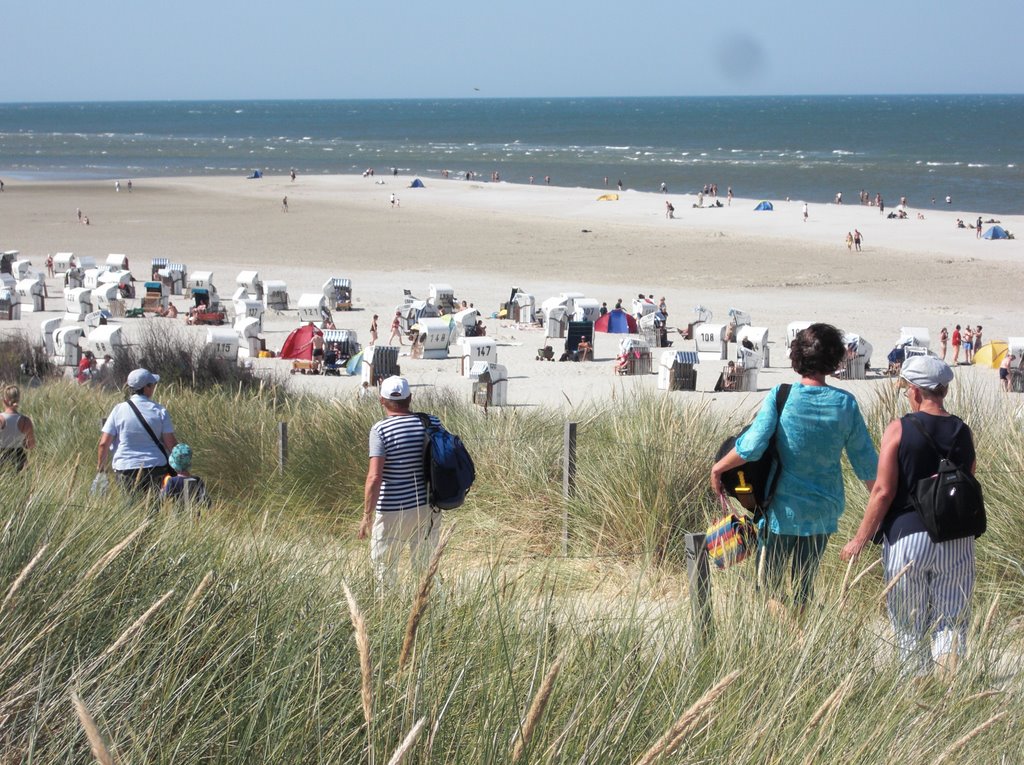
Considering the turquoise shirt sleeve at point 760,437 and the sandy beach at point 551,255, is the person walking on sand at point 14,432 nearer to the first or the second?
the turquoise shirt sleeve at point 760,437

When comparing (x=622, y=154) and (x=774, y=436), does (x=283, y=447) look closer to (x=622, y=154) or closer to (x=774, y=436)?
(x=774, y=436)

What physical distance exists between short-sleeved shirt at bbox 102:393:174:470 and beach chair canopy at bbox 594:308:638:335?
18.9 m

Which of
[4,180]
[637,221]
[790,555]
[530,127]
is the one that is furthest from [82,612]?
[530,127]

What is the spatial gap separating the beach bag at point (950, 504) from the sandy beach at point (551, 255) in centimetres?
1228

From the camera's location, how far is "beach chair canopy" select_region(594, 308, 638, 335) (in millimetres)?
24828

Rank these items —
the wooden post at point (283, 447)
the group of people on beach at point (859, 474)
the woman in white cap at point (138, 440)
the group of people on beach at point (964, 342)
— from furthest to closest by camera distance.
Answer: the group of people on beach at point (964, 342)
the wooden post at point (283, 447)
the woman in white cap at point (138, 440)
the group of people on beach at point (859, 474)

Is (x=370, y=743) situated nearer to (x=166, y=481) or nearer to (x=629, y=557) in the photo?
(x=629, y=557)

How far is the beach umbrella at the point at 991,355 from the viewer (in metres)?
20.9

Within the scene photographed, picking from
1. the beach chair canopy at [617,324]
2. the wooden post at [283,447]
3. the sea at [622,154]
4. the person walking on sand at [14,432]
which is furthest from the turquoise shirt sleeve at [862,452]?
the sea at [622,154]

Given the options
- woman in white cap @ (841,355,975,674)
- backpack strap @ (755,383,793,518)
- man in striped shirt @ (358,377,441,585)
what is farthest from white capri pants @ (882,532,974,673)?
man in striped shirt @ (358,377,441,585)

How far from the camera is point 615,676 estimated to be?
2.62 m

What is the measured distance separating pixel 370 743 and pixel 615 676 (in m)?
Answer: 0.75

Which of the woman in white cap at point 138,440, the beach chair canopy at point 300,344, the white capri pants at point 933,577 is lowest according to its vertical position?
the beach chair canopy at point 300,344

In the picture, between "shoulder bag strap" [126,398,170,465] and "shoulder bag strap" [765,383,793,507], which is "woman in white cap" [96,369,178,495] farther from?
"shoulder bag strap" [765,383,793,507]
